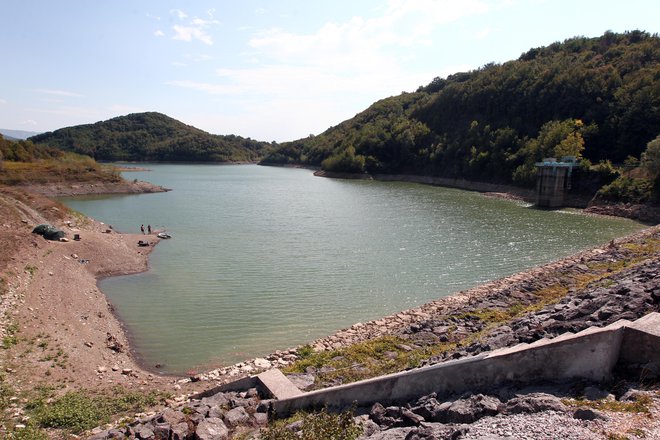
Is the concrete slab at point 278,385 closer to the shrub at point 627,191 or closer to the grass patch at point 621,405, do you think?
the grass patch at point 621,405

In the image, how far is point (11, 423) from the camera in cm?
1027

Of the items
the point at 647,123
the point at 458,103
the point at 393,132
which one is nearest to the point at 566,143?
the point at 647,123

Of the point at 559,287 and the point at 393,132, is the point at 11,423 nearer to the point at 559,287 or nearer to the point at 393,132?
the point at 559,287

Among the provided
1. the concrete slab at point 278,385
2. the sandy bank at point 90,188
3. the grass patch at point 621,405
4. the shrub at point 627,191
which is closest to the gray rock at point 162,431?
the concrete slab at point 278,385

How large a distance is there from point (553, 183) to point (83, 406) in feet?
192

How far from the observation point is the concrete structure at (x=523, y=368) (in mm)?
7133

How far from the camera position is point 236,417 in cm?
948

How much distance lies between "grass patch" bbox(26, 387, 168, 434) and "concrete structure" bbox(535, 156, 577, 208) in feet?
183

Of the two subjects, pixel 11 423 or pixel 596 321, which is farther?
pixel 11 423

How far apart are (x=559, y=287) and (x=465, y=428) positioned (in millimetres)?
15650

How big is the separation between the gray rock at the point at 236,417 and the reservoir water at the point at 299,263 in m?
6.05

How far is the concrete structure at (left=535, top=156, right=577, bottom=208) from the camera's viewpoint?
186 feet

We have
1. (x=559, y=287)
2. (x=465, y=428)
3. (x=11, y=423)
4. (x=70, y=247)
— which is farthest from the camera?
(x=70, y=247)

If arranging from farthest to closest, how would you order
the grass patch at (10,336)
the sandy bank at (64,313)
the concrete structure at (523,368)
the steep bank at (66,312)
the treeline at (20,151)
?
the treeline at (20,151) < the grass patch at (10,336) < the steep bank at (66,312) < the sandy bank at (64,313) < the concrete structure at (523,368)
